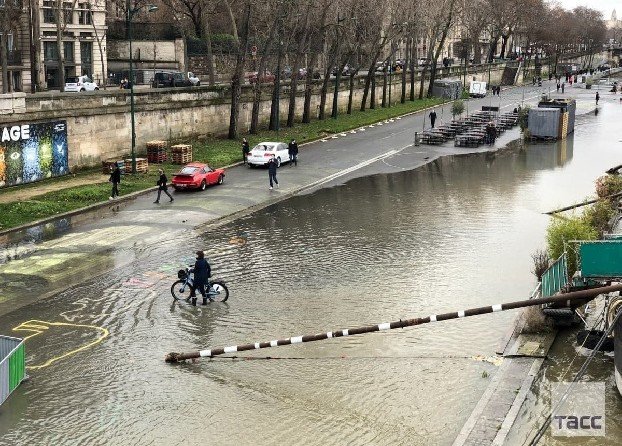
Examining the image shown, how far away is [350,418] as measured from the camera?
16016 millimetres

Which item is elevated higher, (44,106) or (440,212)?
(44,106)

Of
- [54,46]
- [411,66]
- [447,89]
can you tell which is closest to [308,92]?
[411,66]

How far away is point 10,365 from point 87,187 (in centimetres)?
2253

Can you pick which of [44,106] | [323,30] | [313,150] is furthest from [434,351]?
[323,30]

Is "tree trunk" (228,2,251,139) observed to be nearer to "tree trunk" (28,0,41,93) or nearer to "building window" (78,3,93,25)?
"tree trunk" (28,0,41,93)

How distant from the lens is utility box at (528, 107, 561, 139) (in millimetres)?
61281

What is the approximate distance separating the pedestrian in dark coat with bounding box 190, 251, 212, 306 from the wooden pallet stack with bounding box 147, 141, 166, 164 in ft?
81.5

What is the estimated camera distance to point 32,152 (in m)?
39.1

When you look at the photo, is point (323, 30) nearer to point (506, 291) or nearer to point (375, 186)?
point (375, 186)

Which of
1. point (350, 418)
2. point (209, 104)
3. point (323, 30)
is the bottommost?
point (350, 418)

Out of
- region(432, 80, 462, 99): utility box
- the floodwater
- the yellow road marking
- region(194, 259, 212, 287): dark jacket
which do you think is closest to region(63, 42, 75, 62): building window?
region(432, 80, 462, 99): utility box

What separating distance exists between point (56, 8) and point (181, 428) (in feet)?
167

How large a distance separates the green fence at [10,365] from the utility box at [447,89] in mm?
79808

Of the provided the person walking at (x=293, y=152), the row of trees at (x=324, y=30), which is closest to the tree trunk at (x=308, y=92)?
the row of trees at (x=324, y=30)
